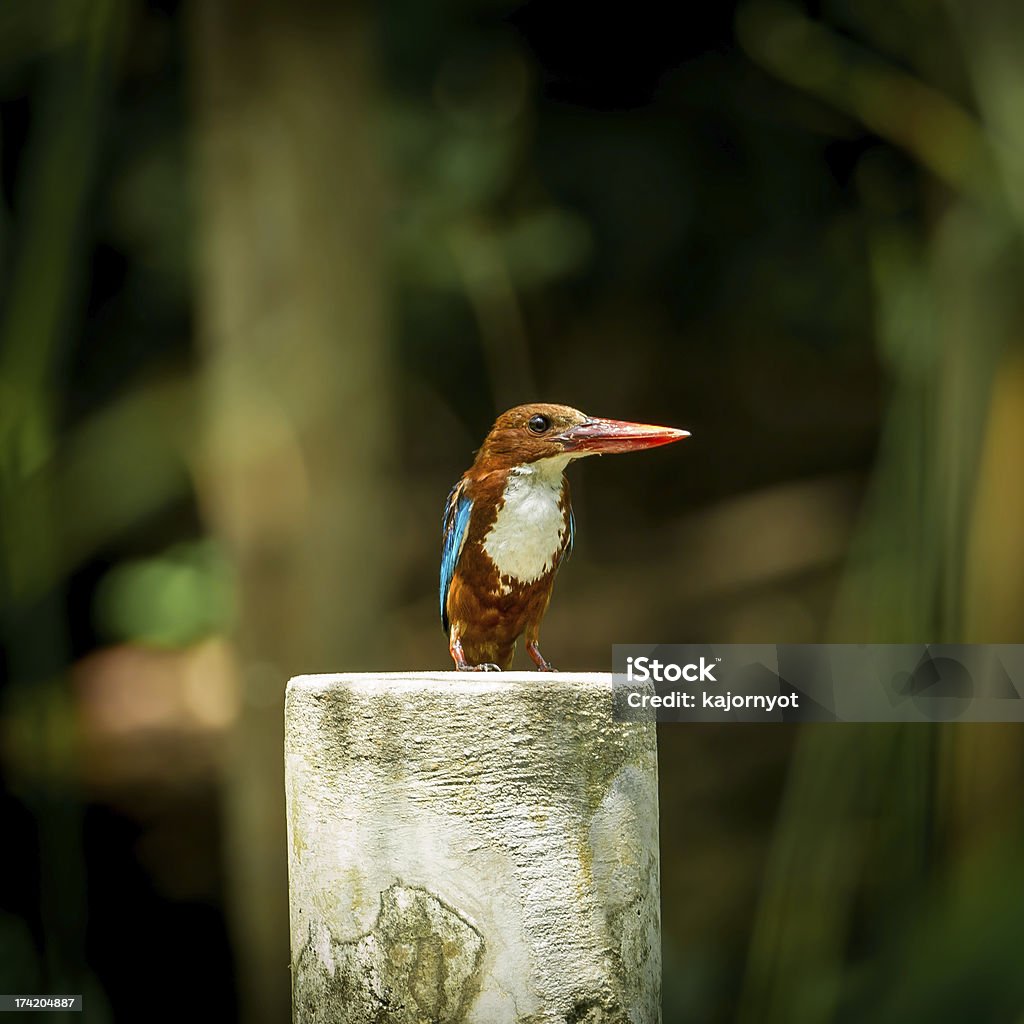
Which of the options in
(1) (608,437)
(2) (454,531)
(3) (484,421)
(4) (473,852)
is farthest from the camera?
(3) (484,421)

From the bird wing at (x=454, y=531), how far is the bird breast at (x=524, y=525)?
44mm

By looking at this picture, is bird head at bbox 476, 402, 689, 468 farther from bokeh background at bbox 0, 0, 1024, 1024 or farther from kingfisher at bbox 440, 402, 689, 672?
bokeh background at bbox 0, 0, 1024, 1024

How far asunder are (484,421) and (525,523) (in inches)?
98.6

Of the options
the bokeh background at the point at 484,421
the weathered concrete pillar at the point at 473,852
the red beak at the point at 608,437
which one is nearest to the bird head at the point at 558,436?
the red beak at the point at 608,437

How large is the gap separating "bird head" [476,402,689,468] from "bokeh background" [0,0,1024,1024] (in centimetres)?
78

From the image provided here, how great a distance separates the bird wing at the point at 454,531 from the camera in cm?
178

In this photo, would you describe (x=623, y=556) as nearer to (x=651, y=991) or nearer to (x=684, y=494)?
(x=684, y=494)

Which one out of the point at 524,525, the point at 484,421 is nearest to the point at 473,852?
the point at 524,525

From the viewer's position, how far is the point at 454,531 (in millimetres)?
1793

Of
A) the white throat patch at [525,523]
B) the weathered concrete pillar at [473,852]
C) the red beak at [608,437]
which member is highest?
the red beak at [608,437]

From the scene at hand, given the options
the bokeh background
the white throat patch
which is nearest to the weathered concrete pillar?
the white throat patch

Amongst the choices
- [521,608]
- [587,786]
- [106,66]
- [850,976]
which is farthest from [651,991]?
[106,66]

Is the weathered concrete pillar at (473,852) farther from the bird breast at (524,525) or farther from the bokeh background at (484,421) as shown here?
the bokeh background at (484,421)

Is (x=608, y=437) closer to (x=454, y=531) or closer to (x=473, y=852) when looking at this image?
(x=454, y=531)
